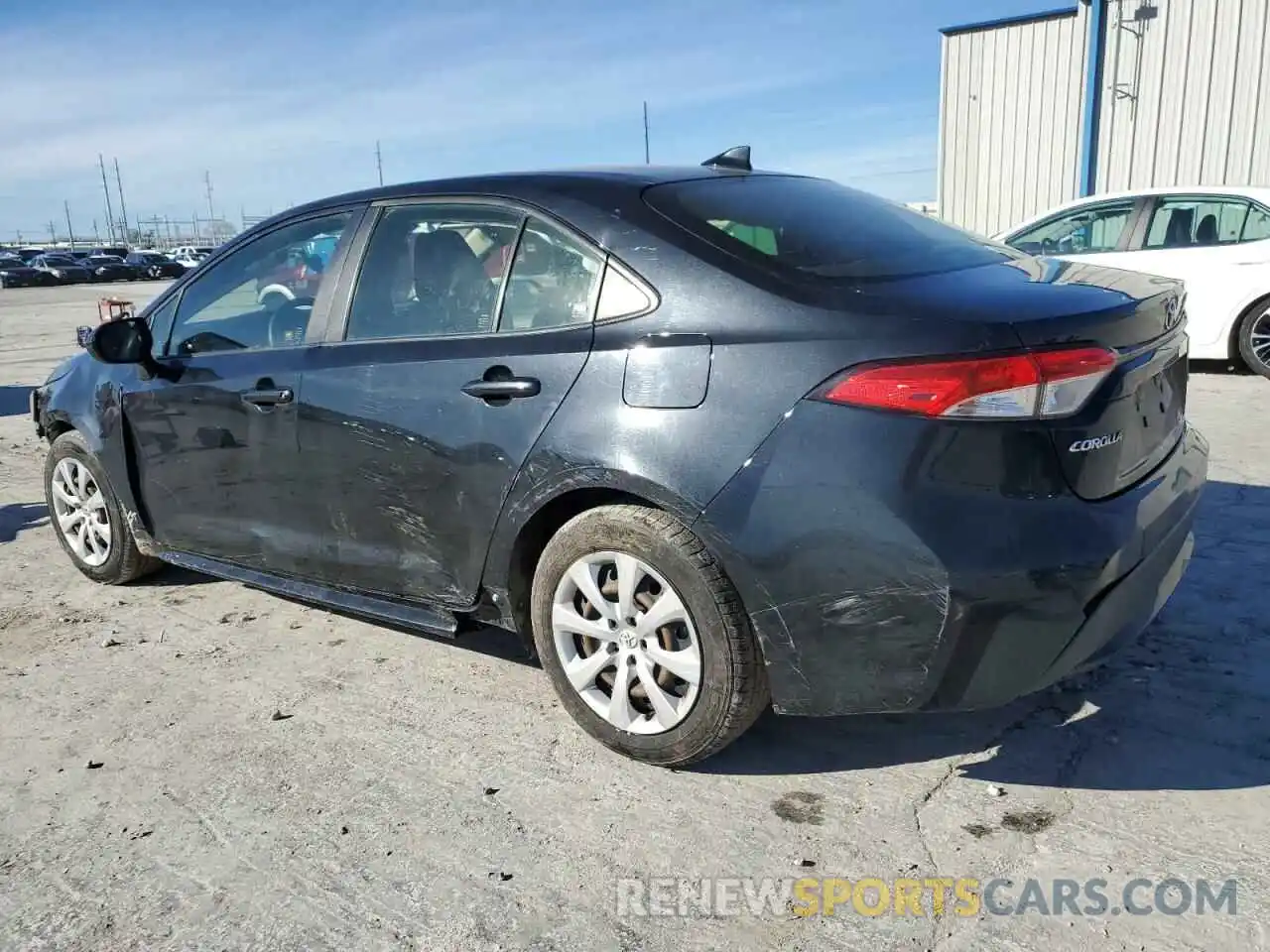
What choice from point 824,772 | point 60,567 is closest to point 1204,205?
point 824,772

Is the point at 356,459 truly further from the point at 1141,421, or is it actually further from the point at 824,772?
the point at 1141,421

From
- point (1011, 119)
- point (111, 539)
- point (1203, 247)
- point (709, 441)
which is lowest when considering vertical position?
point (111, 539)

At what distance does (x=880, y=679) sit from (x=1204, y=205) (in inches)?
311

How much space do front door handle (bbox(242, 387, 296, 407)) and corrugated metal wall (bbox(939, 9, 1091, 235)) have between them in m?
14.1

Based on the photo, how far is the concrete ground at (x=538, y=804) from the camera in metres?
2.31

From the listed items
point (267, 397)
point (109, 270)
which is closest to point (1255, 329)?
point (267, 397)

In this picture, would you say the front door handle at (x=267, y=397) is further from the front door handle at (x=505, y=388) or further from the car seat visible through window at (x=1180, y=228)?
the car seat visible through window at (x=1180, y=228)

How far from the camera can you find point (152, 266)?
5256 cm

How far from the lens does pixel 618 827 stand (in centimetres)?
267

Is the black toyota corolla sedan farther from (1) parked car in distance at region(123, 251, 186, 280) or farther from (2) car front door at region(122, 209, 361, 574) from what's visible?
(1) parked car in distance at region(123, 251, 186, 280)

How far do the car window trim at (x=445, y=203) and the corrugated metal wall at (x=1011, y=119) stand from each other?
1375 centimetres

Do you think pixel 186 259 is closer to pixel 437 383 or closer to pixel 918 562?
pixel 437 383

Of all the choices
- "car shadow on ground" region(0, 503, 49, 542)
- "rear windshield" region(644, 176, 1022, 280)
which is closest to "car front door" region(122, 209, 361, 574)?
"rear windshield" region(644, 176, 1022, 280)

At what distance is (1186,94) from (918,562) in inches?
554
